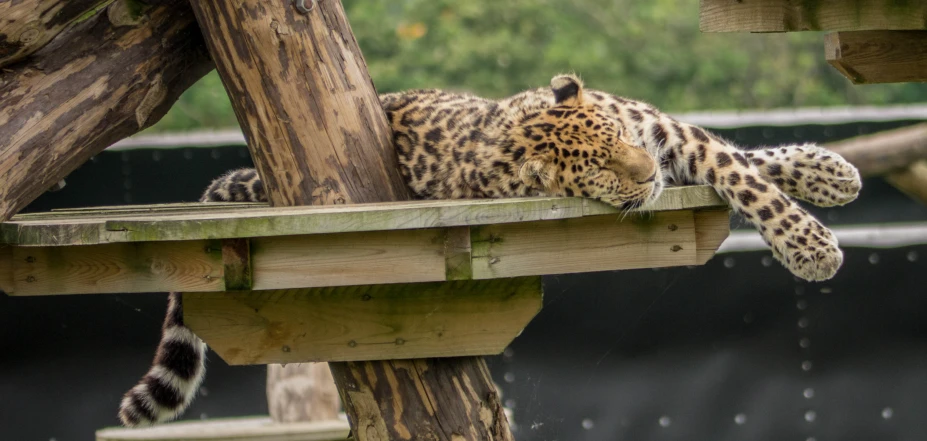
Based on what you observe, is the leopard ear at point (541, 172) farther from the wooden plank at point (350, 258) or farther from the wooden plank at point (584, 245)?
the wooden plank at point (350, 258)

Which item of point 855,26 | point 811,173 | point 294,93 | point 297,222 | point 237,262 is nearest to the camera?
point 297,222

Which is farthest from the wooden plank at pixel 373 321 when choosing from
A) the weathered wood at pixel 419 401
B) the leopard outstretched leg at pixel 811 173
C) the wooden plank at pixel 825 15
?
the wooden plank at pixel 825 15

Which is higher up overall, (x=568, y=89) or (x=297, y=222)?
(x=568, y=89)

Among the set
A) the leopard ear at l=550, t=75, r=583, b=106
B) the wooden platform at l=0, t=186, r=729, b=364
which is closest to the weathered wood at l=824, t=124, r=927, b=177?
the leopard ear at l=550, t=75, r=583, b=106

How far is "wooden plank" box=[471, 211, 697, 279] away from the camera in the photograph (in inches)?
163

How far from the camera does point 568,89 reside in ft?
15.4

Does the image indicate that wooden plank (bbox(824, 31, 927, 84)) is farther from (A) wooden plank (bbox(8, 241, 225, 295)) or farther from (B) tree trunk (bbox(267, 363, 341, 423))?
(B) tree trunk (bbox(267, 363, 341, 423))

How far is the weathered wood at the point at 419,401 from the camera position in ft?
15.2

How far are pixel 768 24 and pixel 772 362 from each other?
143 inches

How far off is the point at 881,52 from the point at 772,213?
1.22 metres

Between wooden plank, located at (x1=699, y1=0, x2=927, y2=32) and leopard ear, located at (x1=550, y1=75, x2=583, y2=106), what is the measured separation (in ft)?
2.36

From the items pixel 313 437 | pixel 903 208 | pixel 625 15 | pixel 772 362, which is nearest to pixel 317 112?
pixel 313 437

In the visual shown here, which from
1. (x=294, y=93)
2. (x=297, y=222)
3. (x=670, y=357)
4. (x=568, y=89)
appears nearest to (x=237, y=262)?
(x=297, y=222)

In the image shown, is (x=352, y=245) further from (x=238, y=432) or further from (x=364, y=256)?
(x=238, y=432)
